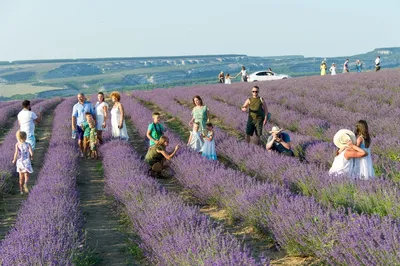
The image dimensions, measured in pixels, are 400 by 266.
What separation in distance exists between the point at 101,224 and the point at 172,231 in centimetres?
183

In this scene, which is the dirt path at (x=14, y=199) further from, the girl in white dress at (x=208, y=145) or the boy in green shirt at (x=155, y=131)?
the girl in white dress at (x=208, y=145)

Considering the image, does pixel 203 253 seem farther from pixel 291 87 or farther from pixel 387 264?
pixel 291 87

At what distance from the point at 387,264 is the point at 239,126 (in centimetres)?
892

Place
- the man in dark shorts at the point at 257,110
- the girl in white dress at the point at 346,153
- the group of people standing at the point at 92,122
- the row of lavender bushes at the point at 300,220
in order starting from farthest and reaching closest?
the group of people standing at the point at 92,122 < the man in dark shorts at the point at 257,110 < the girl in white dress at the point at 346,153 < the row of lavender bushes at the point at 300,220

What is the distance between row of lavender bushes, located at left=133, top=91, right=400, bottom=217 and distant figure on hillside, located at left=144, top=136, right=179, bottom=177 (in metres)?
1.12

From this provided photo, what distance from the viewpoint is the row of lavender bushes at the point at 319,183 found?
13.9 ft

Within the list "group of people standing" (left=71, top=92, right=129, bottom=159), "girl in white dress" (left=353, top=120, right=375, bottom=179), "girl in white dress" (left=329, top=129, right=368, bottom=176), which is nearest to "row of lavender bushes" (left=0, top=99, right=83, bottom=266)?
"group of people standing" (left=71, top=92, right=129, bottom=159)

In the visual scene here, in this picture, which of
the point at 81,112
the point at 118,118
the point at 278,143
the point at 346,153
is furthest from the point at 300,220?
the point at 81,112

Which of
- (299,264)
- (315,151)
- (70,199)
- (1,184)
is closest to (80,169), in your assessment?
(1,184)

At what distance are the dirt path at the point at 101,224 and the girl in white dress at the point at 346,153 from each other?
94.8 inches

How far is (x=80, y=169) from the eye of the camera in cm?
852

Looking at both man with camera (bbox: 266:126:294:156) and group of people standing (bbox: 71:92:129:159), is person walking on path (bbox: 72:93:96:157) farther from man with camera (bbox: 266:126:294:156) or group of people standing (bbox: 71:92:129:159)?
man with camera (bbox: 266:126:294:156)

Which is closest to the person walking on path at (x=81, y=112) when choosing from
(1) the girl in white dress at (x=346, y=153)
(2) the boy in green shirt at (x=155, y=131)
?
(2) the boy in green shirt at (x=155, y=131)

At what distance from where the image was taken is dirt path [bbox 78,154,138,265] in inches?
170
